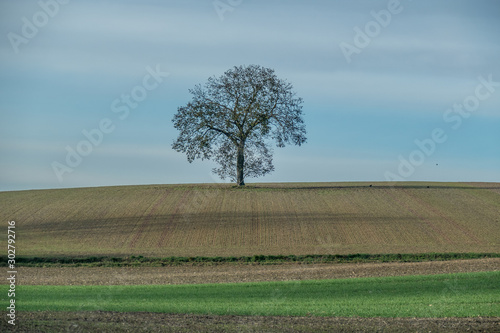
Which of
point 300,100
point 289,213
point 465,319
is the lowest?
point 465,319

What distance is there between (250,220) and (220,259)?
10142 mm

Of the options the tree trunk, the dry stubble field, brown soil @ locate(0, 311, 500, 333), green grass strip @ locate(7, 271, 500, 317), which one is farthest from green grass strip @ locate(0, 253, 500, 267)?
the tree trunk

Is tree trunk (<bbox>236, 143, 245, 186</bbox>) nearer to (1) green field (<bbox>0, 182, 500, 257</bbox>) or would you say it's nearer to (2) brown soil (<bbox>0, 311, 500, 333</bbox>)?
(1) green field (<bbox>0, 182, 500, 257</bbox>)

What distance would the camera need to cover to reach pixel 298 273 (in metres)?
24.3

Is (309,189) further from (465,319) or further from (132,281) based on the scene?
(465,319)

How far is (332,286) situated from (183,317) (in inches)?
306

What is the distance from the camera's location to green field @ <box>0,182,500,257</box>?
108 ft

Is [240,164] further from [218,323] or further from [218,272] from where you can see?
[218,323]

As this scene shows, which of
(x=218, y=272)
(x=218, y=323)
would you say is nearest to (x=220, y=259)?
(x=218, y=272)

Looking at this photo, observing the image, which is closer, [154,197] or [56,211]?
[56,211]

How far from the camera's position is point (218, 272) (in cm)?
2561

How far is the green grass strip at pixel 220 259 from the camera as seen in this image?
94.2 feet

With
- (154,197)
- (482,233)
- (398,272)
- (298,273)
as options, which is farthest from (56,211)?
(482,233)

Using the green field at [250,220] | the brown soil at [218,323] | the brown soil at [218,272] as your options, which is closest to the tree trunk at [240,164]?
the green field at [250,220]
